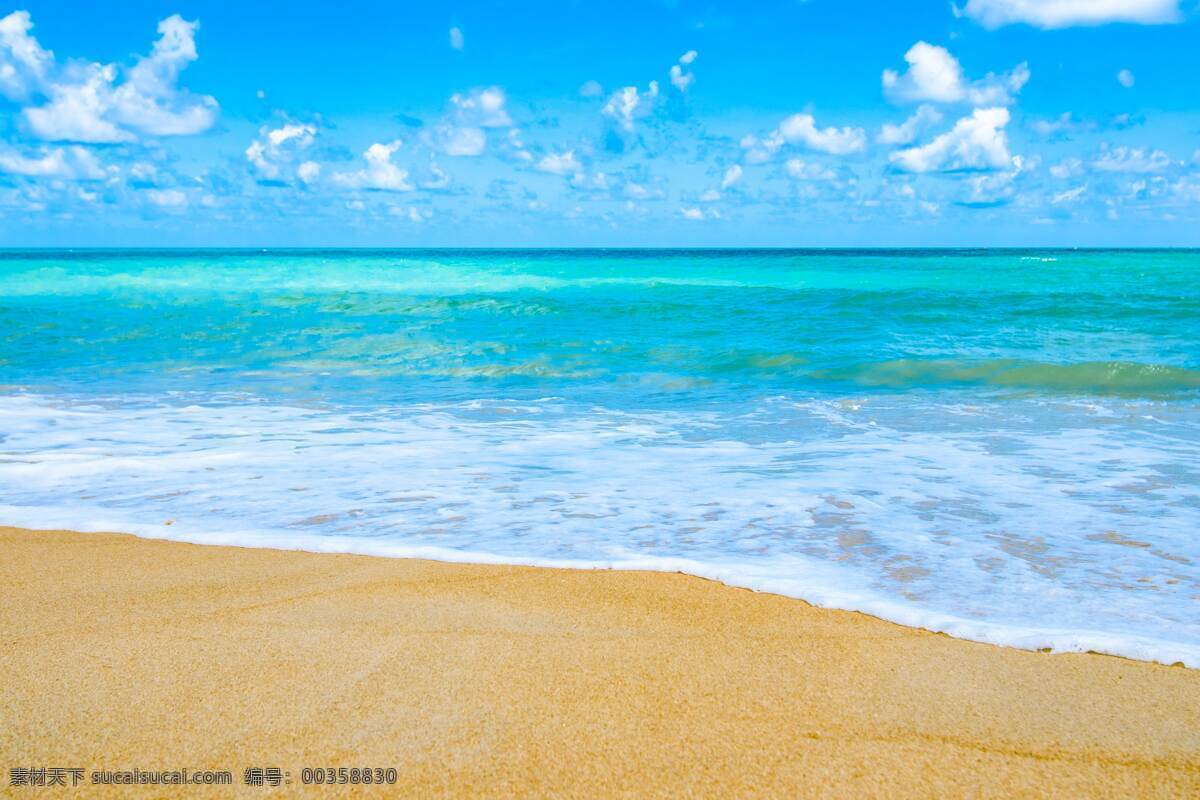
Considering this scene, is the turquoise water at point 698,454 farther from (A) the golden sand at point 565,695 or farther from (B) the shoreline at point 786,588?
(A) the golden sand at point 565,695

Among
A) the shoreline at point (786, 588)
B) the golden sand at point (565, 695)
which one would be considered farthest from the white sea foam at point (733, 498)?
the golden sand at point (565, 695)

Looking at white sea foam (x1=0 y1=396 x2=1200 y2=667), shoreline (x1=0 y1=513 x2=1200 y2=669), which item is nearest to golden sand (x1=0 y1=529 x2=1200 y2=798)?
shoreline (x1=0 y1=513 x2=1200 y2=669)

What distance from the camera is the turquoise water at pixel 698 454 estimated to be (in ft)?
12.1

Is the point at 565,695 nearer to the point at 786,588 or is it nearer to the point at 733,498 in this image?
the point at 786,588

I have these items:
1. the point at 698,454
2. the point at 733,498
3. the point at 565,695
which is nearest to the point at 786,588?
the point at 565,695

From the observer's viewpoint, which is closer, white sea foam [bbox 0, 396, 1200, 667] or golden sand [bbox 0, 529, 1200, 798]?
golden sand [bbox 0, 529, 1200, 798]

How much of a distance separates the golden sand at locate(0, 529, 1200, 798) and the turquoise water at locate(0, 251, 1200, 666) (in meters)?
0.40

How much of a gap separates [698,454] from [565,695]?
12.6 ft

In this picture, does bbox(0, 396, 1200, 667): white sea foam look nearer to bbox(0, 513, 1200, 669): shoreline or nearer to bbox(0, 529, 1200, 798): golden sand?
bbox(0, 513, 1200, 669): shoreline

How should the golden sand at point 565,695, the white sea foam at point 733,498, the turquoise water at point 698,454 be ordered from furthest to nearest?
Answer: the turquoise water at point 698,454
the white sea foam at point 733,498
the golden sand at point 565,695

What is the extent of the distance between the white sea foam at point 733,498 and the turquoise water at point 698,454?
2 centimetres

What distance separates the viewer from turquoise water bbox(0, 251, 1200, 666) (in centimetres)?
370

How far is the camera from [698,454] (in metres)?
6.18

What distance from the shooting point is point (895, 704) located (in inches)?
95.4
